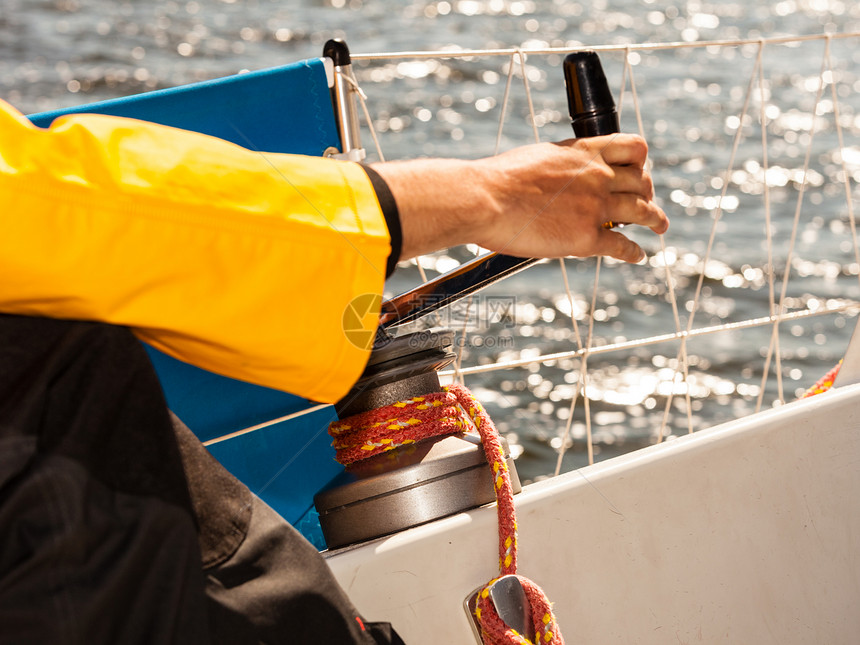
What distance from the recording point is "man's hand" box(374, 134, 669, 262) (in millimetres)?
625

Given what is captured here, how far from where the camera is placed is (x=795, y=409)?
1.10 m

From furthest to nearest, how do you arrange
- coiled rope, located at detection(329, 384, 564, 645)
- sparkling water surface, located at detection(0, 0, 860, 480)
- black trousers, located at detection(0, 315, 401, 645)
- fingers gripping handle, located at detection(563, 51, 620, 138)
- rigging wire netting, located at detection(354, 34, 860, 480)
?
sparkling water surface, located at detection(0, 0, 860, 480) < rigging wire netting, located at detection(354, 34, 860, 480) < coiled rope, located at detection(329, 384, 564, 645) < fingers gripping handle, located at detection(563, 51, 620, 138) < black trousers, located at detection(0, 315, 401, 645)

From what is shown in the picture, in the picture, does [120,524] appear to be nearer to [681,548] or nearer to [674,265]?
[681,548]

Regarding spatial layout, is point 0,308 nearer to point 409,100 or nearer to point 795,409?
point 795,409

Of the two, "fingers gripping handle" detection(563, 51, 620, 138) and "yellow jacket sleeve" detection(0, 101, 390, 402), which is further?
"fingers gripping handle" detection(563, 51, 620, 138)

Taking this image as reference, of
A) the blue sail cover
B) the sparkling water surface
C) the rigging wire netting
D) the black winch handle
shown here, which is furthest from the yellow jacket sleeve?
the sparkling water surface

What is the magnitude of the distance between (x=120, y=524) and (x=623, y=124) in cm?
562

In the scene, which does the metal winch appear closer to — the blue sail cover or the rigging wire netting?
the blue sail cover

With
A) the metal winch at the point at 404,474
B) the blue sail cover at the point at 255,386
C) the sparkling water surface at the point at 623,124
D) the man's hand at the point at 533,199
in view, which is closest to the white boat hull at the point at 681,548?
the metal winch at the point at 404,474

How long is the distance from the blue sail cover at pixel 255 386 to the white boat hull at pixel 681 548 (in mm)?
199

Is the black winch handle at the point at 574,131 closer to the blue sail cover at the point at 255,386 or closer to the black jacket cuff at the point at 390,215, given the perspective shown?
the black jacket cuff at the point at 390,215

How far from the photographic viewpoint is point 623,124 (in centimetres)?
576

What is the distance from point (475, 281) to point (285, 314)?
0.82ft

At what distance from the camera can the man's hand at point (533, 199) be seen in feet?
2.05
